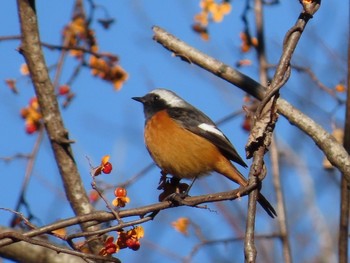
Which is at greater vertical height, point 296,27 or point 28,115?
point 28,115

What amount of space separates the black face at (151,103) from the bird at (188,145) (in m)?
0.09

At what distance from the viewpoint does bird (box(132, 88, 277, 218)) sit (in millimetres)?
4176

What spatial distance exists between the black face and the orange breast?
0.89 feet

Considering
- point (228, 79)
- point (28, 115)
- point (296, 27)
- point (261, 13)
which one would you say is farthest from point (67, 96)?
point (296, 27)

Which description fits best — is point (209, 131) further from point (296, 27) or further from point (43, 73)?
point (296, 27)

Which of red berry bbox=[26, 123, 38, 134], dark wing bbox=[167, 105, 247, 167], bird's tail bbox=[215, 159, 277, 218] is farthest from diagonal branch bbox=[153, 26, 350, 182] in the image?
red berry bbox=[26, 123, 38, 134]

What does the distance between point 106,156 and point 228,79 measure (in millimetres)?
1192

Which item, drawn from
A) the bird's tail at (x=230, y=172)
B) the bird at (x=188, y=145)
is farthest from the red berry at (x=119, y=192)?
the bird's tail at (x=230, y=172)

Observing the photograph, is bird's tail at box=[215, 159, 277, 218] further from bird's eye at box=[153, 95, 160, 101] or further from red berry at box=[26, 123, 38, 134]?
red berry at box=[26, 123, 38, 134]

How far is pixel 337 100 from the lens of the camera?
4.25 metres

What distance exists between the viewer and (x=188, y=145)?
14.3 feet

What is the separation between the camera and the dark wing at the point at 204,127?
13.7 ft

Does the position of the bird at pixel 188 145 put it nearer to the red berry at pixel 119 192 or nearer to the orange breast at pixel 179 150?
the orange breast at pixel 179 150

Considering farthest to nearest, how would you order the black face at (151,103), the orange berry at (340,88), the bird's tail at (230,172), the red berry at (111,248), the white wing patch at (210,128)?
the black face at (151,103), the orange berry at (340,88), the white wing patch at (210,128), the bird's tail at (230,172), the red berry at (111,248)
